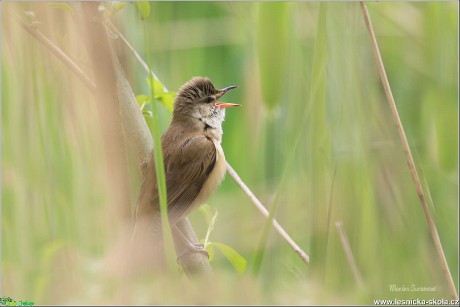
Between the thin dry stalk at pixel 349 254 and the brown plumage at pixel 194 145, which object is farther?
the brown plumage at pixel 194 145

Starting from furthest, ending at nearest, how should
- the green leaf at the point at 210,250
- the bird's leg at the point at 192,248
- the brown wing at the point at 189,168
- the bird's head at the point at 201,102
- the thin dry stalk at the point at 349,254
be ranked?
the bird's head at the point at 201,102 → the brown wing at the point at 189,168 → the thin dry stalk at the point at 349,254 → the green leaf at the point at 210,250 → the bird's leg at the point at 192,248

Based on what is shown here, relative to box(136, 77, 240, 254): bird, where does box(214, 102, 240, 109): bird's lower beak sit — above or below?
above

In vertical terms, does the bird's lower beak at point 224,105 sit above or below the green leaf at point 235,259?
above

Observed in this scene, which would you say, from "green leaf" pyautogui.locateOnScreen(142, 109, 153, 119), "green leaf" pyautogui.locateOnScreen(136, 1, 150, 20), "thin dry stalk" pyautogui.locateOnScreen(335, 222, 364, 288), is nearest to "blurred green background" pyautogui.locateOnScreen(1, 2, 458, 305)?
"thin dry stalk" pyautogui.locateOnScreen(335, 222, 364, 288)

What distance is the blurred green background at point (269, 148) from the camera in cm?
223

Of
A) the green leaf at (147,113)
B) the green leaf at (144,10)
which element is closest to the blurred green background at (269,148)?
the green leaf at (147,113)

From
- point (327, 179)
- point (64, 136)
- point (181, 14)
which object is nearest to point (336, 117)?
point (327, 179)

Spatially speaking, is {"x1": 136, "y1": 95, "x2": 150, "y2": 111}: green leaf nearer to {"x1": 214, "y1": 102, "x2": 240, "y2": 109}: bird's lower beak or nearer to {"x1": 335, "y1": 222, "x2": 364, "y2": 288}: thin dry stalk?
{"x1": 214, "y1": 102, "x2": 240, "y2": 109}: bird's lower beak

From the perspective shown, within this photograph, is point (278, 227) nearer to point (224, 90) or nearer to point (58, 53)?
point (224, 90)

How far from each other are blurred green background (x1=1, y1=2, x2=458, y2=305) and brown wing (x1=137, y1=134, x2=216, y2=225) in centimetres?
11

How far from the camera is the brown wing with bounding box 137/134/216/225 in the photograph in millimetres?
2447

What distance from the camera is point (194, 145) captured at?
2670 millimetres

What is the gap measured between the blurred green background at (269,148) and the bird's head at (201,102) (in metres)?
0.04

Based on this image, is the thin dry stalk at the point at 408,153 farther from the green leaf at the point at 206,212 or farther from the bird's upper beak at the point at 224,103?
the green leaf at the point at 206,212
